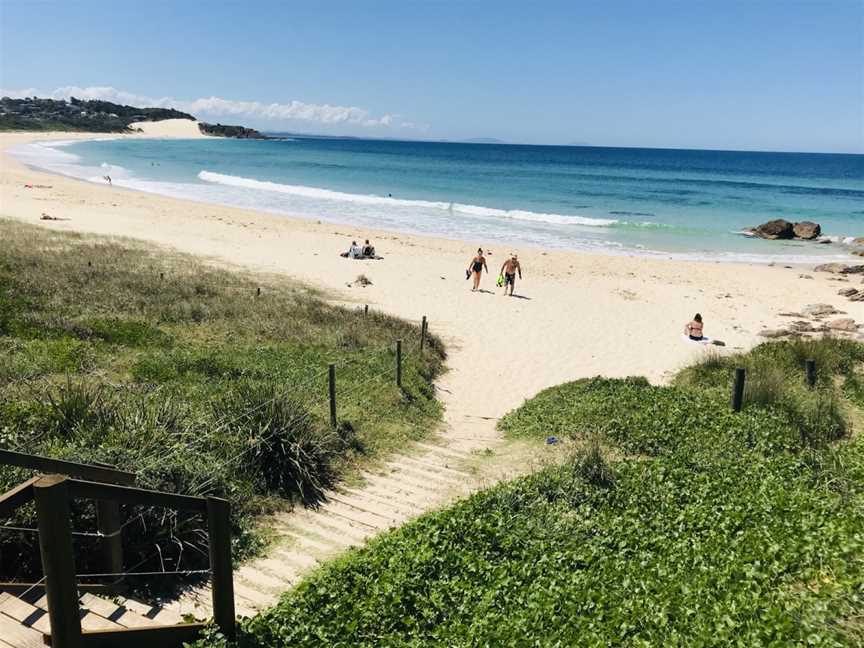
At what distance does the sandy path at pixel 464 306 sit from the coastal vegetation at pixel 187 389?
0.63 metres

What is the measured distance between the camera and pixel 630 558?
6648 mm

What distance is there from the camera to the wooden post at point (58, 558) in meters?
3.61

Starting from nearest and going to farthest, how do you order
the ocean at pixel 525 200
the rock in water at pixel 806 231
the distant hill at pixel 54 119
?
the ocean at pixel 525 200 < the rock in water at pixel 806 231 < the distant hill at pixel 54 119

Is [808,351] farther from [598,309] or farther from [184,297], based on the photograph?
[184,297]

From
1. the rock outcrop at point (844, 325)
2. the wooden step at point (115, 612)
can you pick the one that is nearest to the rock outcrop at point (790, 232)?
the rock outcrop at point (844, 325)

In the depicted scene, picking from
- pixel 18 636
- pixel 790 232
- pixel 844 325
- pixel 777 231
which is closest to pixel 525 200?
pixel 777 231

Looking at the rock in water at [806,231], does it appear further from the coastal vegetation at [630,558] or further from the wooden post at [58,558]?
the wooden post at [58,558]

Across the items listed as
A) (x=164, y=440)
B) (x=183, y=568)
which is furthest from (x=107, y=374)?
(x=183, y=568)

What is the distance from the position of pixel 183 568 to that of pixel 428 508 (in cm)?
307

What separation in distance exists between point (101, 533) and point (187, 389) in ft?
17.1

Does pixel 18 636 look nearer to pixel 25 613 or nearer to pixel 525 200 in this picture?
pixel 25 613

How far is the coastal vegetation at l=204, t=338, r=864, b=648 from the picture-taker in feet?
17.6

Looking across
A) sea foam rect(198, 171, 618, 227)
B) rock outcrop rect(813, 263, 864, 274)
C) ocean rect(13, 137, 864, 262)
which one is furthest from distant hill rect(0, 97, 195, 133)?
rock outcrop rect(813, 263, 864, 274)

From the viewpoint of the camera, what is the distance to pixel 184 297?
57.1ft
